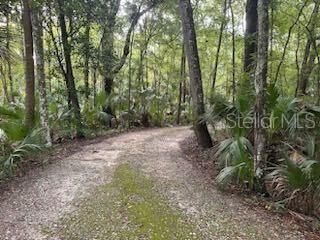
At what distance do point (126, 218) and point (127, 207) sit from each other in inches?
14.7

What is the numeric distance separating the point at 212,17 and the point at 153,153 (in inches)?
423

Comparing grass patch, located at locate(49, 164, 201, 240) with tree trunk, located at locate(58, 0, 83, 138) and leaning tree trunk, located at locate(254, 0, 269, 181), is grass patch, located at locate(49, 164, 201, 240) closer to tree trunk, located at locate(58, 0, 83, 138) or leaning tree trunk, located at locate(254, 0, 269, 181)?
leaning tree trunk, located at locate(254, 0, 269, 181)

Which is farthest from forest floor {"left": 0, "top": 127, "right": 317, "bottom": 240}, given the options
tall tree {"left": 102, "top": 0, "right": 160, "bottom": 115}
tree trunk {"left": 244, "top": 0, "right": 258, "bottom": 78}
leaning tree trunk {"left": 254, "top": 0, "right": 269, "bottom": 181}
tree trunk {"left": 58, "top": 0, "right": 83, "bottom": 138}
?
tall tree {"left": 102, "top": 0, "right": 160, "bottom": 115}

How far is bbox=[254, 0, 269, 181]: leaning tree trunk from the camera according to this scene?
5.67 m

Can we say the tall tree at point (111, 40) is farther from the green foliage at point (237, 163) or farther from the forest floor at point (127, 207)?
the green foliage at point (237, 163)

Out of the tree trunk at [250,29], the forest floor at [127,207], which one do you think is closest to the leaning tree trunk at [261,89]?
the forest floor at [127,207]

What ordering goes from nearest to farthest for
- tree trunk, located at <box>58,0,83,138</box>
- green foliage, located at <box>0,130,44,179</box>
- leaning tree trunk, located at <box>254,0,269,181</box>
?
leaning tree trunk, located at <box>254,0,269,181</box> < green foliage, located at <box>0,130,44,179</box> < tree trunk, located at <box>58,0,83,138</box>

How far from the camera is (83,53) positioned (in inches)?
456

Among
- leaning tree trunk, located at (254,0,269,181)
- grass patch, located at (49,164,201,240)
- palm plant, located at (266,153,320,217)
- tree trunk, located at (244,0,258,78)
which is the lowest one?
grass patch, located at (49,164,201,240)

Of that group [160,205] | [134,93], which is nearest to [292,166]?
[160,205]

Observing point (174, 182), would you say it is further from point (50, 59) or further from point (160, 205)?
point (50, 59)

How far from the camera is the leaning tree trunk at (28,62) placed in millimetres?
8508

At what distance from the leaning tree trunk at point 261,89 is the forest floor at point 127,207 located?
2.61 feet

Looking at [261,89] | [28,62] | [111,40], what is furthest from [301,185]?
[111,40]
